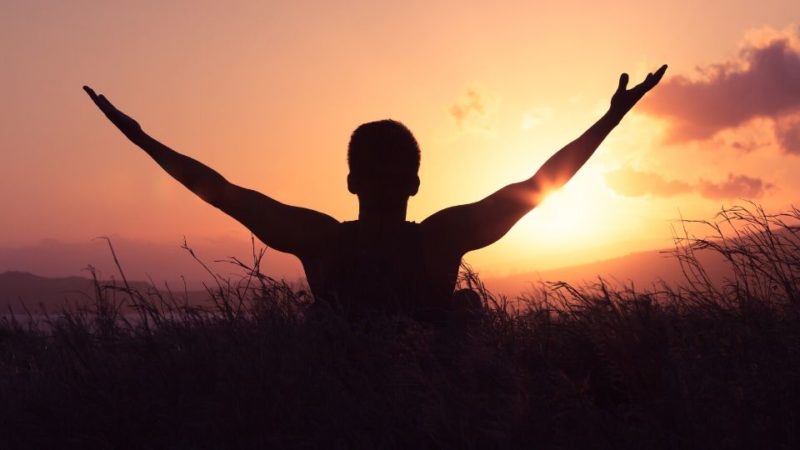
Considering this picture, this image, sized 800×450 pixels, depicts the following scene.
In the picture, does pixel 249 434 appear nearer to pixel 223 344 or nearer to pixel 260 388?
pixel 260 388

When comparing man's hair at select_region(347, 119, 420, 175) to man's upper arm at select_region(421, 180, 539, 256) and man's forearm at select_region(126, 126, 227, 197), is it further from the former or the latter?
man's forearm at select_region(126, 126, 227, 197)

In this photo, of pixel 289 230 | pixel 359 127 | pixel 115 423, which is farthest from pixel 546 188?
pixel 115 423

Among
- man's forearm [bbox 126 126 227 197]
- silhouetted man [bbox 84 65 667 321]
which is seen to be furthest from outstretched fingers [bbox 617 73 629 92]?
man's forearm [bbox 126 126 227 197]

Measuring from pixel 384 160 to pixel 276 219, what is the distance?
2.55 feet

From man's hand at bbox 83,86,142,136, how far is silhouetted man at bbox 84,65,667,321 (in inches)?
22.7

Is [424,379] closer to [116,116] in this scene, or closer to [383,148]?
[383,148]

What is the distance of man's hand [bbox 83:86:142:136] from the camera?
538 cm

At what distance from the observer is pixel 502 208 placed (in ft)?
15.9

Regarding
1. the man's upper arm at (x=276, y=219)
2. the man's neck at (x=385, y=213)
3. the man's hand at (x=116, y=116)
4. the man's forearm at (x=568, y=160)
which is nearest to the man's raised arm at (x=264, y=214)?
the man's upper arm at (x=276, y=219)

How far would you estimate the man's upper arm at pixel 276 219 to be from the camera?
15.9ft

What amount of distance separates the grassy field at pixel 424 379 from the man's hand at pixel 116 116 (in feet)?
4.07

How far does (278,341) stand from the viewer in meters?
3.94

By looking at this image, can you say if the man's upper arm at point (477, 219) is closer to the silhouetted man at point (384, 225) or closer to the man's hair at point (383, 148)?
the silhouetted man at point (384, 225)

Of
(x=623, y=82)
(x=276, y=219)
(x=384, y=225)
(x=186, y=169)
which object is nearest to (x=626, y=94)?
(x=623, y=82)
